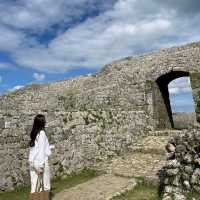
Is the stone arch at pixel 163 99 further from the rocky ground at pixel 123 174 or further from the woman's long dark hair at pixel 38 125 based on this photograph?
the woman's long dark hair at pixel 38 125

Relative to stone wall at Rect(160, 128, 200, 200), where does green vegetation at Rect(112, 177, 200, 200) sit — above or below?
below

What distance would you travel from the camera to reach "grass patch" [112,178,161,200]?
716cm

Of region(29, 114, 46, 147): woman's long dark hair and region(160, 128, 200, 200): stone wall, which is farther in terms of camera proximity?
region(160, 128, 200, 200): stone wall

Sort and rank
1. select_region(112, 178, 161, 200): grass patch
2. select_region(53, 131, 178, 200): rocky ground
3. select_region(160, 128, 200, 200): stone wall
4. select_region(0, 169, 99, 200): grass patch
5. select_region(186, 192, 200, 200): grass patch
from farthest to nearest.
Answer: select_region(0, 169, 99, 200): grass patch, select_region(53, 131, 178, 200): rocky ground, select_region(112, 178, 161, 200): grass patch, select_region(160, 128, 200, 200): stone wall, select_region(186, 192, 200, 200): grass patch

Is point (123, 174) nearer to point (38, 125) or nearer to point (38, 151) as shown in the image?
point (38, 151)

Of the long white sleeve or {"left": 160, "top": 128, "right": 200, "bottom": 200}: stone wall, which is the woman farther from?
{"left": 160, "top": 128, "right": 200, "bottom": 200}: stone wall

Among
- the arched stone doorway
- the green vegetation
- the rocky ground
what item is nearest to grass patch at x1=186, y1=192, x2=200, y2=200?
the green vegetation

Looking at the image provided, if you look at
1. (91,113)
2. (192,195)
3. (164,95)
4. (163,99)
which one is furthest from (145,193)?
(164,95)

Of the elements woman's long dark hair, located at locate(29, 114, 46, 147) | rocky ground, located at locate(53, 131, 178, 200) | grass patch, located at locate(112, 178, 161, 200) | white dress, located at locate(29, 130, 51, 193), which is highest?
woman's long dark hair, located at locate(29, 114, 46, 147)

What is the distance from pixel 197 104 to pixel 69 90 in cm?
881

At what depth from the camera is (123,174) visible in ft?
29.5

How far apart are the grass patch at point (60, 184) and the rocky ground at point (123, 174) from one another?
367mm

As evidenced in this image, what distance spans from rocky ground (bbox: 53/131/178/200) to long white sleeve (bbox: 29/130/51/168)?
1.38 meters

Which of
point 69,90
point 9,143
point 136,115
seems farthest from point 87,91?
point 9,143
